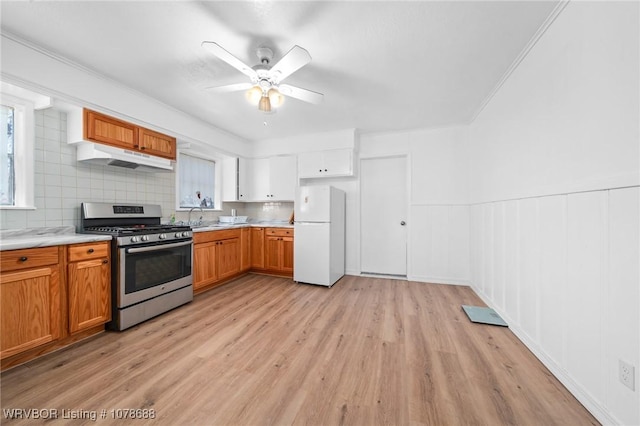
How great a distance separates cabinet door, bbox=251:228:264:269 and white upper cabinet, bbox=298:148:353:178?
1.27m

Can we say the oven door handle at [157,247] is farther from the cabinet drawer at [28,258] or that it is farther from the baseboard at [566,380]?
the baseboard at [566,380]

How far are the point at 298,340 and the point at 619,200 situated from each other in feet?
7.28

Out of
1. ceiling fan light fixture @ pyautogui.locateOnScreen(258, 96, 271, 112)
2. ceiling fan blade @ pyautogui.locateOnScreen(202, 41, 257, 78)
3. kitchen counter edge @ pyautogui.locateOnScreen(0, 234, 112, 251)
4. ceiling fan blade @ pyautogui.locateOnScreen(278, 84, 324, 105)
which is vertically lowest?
kitchen counter edge @ pyautogui.locateOnScreen(0, 234, 112, 251)

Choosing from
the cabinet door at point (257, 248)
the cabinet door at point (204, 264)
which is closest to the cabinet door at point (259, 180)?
the cabinet door at point (257, 248)

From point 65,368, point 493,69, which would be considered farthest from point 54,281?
point 493,69

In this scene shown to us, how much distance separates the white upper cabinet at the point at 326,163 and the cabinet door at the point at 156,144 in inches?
76.8

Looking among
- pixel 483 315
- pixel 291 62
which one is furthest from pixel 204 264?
pixel 483 315

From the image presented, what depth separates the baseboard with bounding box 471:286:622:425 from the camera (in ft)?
4.02

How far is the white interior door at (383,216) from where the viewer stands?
4008 mm

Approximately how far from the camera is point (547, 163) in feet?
5.55

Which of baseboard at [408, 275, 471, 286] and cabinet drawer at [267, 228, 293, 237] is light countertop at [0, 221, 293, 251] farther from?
baseboard at [408, 275, 471, 286]

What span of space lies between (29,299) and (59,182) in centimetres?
119

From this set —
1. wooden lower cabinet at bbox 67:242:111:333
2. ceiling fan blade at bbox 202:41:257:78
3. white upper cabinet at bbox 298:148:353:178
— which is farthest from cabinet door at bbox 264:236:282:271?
ceiling fan blade at bbox 202:41:257:78

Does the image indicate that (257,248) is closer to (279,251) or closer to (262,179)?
(279,251)
